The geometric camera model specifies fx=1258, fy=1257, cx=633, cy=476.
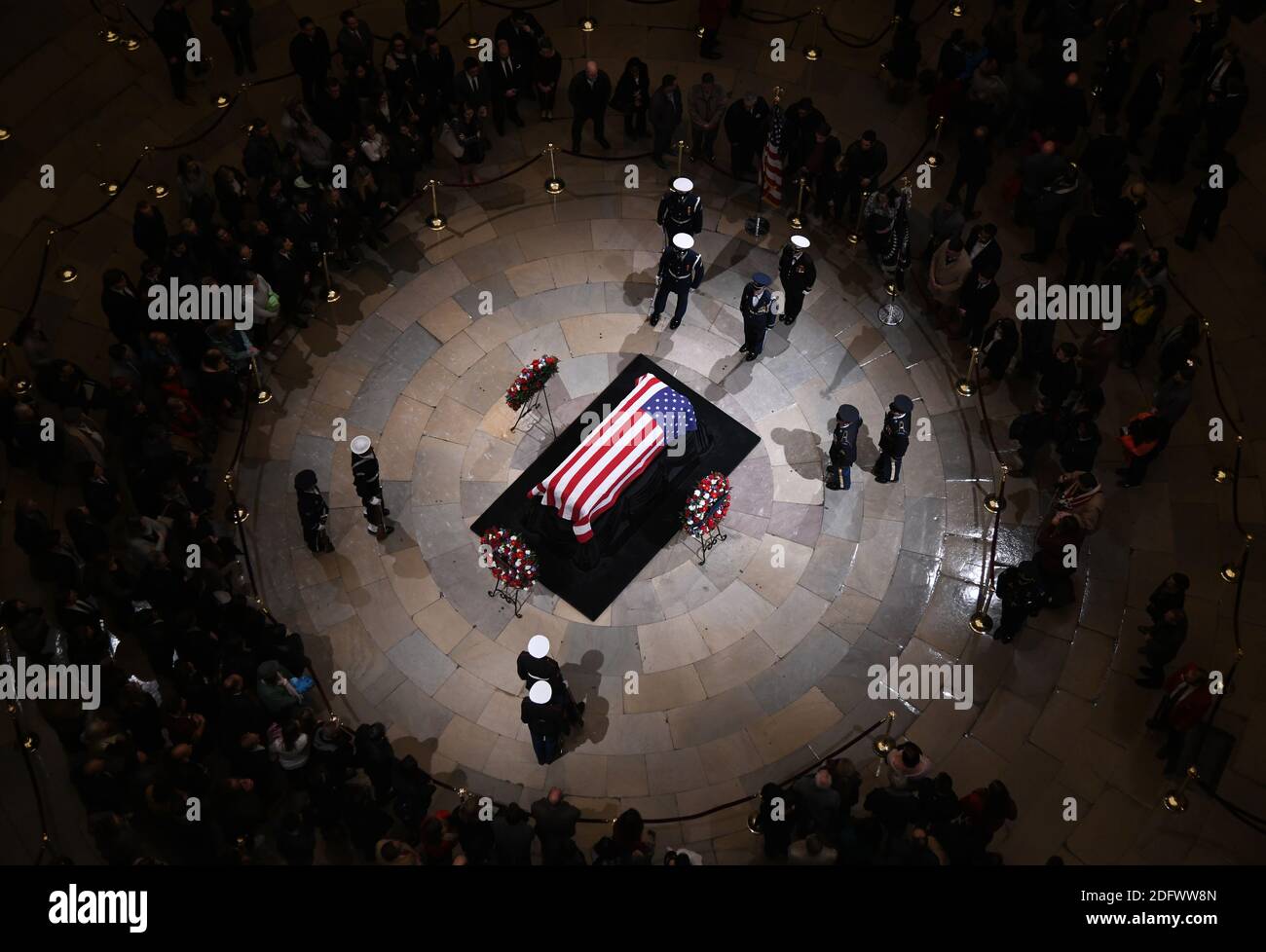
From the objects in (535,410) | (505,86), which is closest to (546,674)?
(535,410)

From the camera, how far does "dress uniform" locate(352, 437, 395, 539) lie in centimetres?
1628

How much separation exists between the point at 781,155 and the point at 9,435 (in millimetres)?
11868

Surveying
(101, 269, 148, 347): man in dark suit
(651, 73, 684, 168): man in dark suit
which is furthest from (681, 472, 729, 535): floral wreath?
(101, 269, 148, 347): man in dark suit

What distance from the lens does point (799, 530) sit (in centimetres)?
1747

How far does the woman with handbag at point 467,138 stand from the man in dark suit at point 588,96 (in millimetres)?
1561

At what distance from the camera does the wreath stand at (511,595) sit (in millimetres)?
16750

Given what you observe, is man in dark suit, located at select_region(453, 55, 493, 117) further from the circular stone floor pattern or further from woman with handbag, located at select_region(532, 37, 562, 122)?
the circular stone floor pattern

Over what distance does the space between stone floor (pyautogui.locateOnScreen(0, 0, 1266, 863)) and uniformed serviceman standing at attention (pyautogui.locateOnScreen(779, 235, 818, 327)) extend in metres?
0.75

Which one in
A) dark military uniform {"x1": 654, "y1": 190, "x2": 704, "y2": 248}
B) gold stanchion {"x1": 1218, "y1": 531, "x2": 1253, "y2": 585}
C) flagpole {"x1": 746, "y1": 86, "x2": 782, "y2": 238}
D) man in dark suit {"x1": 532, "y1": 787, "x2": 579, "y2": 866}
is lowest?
man in dark suit {"x1": 532, "y1": 787, "x2": 579, "y2": 866}

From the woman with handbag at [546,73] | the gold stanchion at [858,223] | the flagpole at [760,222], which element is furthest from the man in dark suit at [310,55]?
the gold stanchion at [858,223]

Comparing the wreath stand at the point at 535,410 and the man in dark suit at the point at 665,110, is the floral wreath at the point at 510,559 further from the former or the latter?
the man in dark suit at the point at 665,110
